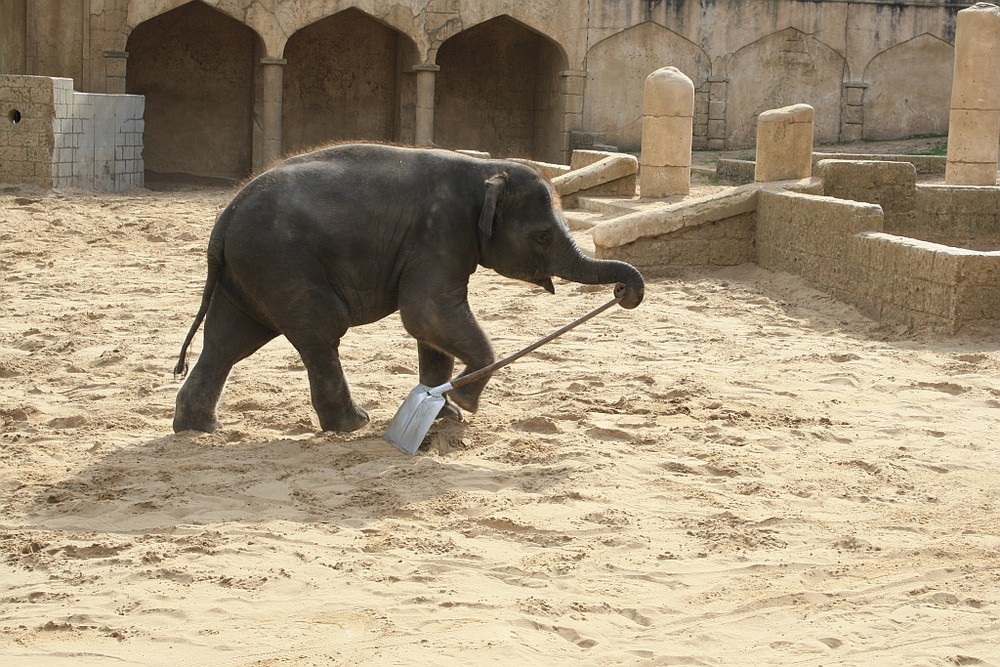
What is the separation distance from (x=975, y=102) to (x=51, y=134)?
12.0 metres

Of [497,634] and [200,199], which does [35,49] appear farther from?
[497,634]

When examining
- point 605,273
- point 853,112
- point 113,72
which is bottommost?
point 605,273

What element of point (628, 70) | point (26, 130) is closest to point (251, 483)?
point (26, 130)

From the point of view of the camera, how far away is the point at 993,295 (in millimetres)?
8680

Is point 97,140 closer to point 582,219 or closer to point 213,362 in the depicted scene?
point 582,219

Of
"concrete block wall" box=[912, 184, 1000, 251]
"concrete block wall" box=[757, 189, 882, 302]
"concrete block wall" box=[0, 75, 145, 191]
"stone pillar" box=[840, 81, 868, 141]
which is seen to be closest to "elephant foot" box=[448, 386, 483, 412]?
"concrete block wall" box=[757, 189, 882, 302]

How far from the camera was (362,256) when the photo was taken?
20.0 ft

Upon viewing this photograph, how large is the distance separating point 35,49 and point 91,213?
25.5ft

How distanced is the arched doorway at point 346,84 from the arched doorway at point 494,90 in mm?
1035

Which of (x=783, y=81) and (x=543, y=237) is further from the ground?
(x=783, y=81)

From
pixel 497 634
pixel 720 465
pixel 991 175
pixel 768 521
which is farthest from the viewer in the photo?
pixel 991 175

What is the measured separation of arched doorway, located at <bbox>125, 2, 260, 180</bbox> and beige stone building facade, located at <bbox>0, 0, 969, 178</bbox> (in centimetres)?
3

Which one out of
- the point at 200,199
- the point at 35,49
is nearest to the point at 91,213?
the point at 200,199

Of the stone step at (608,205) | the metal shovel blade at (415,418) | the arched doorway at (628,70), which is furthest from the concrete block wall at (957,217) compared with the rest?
the arched doorway at (628,70)
